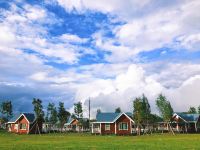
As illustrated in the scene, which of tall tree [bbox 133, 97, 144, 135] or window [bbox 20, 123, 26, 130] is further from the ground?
tall tree [bbox 133, 97, 144, 135]

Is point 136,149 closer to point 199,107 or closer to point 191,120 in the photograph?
point 191,120

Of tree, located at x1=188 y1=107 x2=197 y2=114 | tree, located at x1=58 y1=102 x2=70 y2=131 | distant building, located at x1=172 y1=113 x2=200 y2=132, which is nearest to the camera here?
distant building, located at x1=172 y1=113 x2=200 y2=132

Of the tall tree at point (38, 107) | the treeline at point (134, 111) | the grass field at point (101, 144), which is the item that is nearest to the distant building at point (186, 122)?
the treeline at point (134, 111)

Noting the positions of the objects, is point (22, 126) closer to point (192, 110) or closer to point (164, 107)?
point (164, 107)

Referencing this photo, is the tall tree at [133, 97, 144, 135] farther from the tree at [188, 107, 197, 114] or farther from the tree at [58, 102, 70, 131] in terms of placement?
the tree at [188, 107, 197, 114]

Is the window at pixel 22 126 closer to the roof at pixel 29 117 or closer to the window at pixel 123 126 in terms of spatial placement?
the roof at pixel 29 117

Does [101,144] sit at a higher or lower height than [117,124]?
lower

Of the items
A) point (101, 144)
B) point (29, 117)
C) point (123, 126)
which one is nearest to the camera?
point (101, 144)

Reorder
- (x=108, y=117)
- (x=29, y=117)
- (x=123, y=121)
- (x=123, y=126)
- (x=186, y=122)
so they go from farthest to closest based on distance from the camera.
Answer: (x=186, y=122) < (x=29, y=117) < (x=108, y=117) < (x=123, y=121) < (x=123, y=126)

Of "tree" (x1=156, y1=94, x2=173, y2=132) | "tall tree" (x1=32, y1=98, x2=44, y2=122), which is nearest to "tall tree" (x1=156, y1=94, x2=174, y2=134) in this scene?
"tree" (x1=156, y1=94, x2=173, y2=132)

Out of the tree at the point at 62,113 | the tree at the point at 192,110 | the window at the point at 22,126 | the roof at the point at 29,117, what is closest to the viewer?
the roof at the point at 29,117

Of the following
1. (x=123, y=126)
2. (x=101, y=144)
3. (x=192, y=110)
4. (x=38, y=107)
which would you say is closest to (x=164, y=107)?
(x=123, y=126)

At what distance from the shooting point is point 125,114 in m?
92.2

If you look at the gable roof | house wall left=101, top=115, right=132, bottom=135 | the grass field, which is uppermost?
the gable roof
